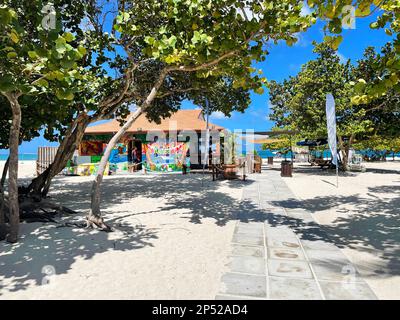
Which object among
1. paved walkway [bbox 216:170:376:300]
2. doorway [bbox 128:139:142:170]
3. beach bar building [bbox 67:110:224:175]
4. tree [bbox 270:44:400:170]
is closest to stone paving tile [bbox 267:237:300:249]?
paved walkway [bbox 216:170:376:300]

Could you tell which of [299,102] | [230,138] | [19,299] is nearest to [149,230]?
[19,299]

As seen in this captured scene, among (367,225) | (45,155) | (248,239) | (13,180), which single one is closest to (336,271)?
(248,239)

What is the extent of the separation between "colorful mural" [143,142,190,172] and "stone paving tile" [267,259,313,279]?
20.6 metres

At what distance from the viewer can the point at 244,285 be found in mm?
3969

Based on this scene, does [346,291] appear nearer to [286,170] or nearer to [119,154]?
[286,170]

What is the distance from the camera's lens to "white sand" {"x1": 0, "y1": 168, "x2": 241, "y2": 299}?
3877mm

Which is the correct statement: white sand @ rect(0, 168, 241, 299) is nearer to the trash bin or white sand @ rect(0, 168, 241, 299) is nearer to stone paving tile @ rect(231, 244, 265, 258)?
stone paving tile @ rect(231, 244, 265, 258)

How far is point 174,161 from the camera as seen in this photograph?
25.3 metres

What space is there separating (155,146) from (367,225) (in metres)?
19.9

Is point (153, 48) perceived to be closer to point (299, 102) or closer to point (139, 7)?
point (139, 7)

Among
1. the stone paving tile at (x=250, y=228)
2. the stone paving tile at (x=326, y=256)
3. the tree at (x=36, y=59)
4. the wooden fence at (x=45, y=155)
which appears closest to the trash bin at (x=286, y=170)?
the stone paving tile at (x=250, y=228)

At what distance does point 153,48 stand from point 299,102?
17.8m

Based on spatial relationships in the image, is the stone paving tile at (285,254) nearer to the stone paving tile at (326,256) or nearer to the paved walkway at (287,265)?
the paved walkway at (287,265)

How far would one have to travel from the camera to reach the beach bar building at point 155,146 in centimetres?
2516
